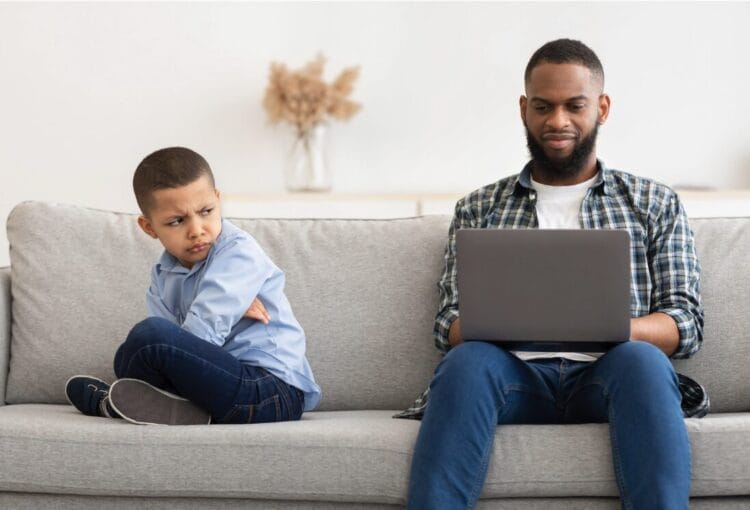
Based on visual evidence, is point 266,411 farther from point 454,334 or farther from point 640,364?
point 640,364

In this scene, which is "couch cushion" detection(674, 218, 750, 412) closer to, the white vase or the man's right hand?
the man's right hand

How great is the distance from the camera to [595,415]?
1919mm

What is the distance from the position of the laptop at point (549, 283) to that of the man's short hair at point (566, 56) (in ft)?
1.99

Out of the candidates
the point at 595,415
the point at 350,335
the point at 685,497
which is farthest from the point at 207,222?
the point at 685,497

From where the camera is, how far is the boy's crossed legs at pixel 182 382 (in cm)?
194

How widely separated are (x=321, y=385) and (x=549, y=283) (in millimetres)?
740

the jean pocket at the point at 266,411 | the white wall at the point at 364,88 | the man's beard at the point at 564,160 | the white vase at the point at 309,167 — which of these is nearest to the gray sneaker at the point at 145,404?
the jean pocket at the point at 266,411

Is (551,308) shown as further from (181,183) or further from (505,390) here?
(181,183)

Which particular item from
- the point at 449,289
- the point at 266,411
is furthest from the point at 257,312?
the point at 449,289

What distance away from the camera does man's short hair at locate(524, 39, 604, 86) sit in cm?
227

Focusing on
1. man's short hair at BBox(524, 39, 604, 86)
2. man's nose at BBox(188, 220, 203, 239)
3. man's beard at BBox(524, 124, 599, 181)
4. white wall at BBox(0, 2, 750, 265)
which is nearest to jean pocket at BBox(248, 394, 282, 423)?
man's nose at BBox(188, 220, 203, 239)

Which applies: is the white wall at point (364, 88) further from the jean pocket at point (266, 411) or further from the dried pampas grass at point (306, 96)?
the jean pocket at point (266, 411)

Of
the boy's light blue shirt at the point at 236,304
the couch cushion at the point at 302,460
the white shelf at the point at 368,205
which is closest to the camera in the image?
the couch cushion at the point at 302,460

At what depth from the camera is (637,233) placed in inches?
88.0
